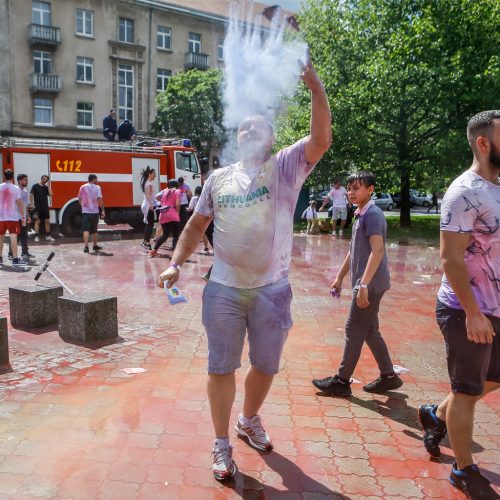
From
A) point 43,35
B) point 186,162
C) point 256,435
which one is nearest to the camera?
point 256,435

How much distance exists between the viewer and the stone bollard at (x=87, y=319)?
5527 mm

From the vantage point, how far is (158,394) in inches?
167

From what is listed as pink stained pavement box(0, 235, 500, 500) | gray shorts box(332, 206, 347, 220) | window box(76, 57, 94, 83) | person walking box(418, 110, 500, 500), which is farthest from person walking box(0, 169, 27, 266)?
window box(76, 57, 94, 83)

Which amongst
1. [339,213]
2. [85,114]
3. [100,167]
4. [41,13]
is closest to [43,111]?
[85,114]

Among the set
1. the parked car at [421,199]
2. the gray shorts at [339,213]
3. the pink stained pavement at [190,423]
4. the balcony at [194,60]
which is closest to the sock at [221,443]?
the pink stained pavement at [190,423]

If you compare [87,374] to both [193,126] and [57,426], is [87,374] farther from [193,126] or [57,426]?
[193,126]

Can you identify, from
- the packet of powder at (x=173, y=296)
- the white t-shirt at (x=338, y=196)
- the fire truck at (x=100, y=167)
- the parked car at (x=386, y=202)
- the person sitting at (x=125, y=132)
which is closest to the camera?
the packet of powder at (x=173, y=296)

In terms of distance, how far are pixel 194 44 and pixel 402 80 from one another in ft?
82.3

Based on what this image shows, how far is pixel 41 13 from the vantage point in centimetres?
3350

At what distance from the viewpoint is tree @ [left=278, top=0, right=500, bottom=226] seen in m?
17.0

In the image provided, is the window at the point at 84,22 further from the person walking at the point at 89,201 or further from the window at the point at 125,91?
the person walking at the point at 89,201

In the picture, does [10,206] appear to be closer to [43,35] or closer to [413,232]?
[413,232]

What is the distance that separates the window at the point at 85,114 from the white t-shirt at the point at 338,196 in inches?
915

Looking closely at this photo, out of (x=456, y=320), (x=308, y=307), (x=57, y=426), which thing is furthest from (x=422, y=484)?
(x=308, y=307)
